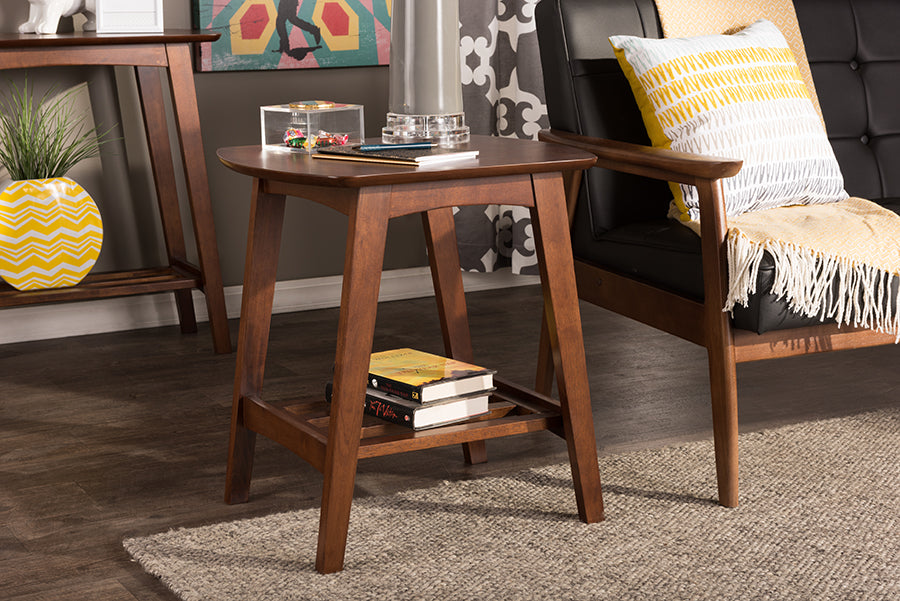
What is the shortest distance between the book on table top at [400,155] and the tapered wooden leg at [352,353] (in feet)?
0.25

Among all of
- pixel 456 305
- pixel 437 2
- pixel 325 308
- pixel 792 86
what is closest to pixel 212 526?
pixel 456 305

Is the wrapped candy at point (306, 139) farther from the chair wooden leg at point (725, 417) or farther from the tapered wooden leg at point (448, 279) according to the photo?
the chair wooden leg at point (725, 417)

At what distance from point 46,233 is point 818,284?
1780 millimetres

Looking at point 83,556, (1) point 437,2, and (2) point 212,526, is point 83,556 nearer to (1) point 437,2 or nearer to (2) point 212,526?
(2) point 212,526

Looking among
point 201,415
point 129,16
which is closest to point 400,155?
point 201,415

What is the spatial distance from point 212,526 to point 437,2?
2.85 feet

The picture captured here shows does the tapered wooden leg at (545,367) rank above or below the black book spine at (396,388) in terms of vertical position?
below

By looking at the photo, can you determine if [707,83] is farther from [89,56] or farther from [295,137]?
[89,56]

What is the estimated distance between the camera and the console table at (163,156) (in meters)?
2.50

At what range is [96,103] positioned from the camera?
291cm

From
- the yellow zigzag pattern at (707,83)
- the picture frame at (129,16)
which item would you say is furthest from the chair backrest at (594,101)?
the picture frame at (129,16)

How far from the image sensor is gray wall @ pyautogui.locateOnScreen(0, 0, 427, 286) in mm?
2928

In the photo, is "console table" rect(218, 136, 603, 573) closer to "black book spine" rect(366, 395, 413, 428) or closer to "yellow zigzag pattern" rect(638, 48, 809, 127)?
"black book spine" rect(366, 395, 413, 428)

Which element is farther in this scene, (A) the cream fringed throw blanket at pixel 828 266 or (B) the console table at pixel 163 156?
(B) the console table at pixel 163 156
